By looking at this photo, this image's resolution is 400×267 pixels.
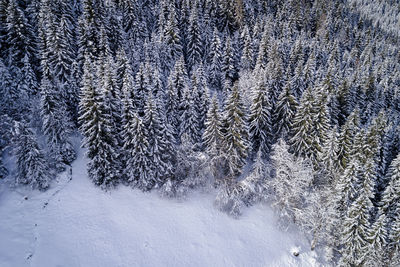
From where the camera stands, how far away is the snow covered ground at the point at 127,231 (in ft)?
82.6

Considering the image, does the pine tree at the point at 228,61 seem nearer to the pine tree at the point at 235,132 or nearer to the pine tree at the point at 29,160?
the pine tree at the point at 235,132

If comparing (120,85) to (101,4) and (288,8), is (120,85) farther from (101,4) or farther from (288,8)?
(288,8)

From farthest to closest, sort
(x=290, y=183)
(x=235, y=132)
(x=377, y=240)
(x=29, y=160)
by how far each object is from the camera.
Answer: (x=235, y=132)
(x=290, y=183)
(x=29, y=160)
(x=377, y=240)

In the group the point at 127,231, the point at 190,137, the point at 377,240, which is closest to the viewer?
the point at 377,240

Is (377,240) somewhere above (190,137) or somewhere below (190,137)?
below

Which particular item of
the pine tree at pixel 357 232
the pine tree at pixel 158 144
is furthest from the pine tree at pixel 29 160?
the pine tree at pixel 357 232

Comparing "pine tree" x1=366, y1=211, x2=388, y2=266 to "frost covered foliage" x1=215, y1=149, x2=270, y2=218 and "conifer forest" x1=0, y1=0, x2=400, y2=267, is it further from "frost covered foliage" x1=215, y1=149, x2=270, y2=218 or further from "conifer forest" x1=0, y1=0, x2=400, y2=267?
"frost covered foliage" x1=215, y1=149, x2=270, y2=218

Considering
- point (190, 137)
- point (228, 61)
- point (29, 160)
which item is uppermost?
point (228, 61)

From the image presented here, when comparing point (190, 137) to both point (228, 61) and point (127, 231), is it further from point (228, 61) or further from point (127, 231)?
point (228, 61)

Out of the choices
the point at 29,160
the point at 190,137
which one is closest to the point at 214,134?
the point at 190,137

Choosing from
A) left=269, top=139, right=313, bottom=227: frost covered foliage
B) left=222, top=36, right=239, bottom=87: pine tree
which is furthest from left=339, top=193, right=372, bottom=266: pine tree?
left=222, top=36, right=239, bottom=87: pine tree

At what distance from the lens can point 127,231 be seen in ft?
93.4

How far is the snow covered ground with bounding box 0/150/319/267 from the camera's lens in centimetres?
2517

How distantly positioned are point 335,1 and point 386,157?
332 feet
